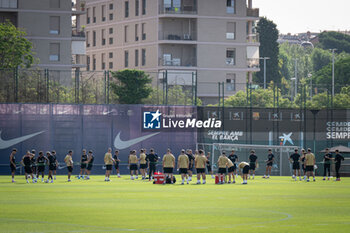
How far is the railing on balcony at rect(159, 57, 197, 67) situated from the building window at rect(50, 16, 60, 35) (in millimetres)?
13068

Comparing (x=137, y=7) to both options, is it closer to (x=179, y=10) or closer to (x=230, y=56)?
(x=179, y=10)

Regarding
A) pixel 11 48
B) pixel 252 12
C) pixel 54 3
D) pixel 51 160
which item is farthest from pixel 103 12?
pixel 51 160

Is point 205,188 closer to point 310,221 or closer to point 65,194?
point 65,194

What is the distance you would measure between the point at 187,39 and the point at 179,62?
3015 millimetres

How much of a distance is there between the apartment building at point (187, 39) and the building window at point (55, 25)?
464 inches

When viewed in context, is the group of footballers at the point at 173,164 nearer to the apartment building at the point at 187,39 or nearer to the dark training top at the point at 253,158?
the dark training top at the point at 253,158

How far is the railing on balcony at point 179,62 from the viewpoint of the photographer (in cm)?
9719

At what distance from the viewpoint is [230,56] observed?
336 ft

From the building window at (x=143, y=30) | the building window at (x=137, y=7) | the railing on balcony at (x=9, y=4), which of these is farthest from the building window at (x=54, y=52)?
the building window at (x=137, y=7)

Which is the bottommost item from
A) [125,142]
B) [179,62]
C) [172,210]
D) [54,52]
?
[172,210]

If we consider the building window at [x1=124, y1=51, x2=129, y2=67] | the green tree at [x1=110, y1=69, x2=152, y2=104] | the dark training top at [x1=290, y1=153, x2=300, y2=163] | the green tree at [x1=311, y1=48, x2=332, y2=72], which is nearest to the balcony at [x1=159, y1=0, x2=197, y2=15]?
the building window at [x1=124, y1=51, x2=129, y2=67]

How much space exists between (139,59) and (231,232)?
3189 inches

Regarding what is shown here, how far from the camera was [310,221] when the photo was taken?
2288 centimetres

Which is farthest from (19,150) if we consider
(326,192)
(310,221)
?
(310,221)
